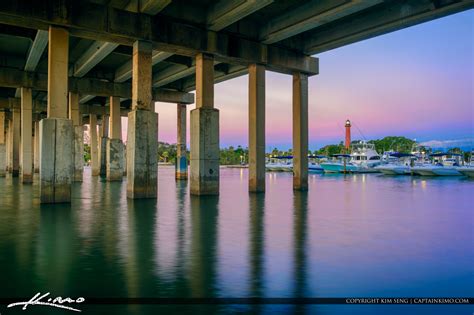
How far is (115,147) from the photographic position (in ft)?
111

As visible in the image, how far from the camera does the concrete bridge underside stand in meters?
17.4

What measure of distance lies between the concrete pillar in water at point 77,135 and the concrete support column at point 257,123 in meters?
16.7

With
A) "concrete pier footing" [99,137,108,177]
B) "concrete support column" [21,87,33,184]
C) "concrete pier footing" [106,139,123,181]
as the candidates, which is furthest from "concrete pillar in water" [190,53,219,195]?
"concrete pier footing" [99,137,108,177]

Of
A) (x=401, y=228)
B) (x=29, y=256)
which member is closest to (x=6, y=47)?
(x=29, y=256)

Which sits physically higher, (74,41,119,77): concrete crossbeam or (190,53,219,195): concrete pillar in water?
(74,41,119,77): concrete crossbeam

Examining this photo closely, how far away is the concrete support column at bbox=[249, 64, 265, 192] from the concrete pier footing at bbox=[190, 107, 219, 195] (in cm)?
325

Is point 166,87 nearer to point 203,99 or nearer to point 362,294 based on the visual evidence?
point 203,99

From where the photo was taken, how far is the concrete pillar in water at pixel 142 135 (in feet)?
62.6

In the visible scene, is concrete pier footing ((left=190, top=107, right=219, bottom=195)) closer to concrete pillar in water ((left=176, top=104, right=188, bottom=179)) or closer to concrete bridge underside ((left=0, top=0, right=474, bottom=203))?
concrete bridge underside ((left=0, top=0, right=474, bottom=203))

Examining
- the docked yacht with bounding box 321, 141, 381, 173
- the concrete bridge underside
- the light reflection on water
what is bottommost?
the light reflection on water

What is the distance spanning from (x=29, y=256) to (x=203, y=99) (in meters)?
15.3

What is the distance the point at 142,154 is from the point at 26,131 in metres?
16.5

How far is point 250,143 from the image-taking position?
2481 centimetres

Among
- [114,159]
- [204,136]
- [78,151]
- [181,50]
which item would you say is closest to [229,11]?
[181,50]
